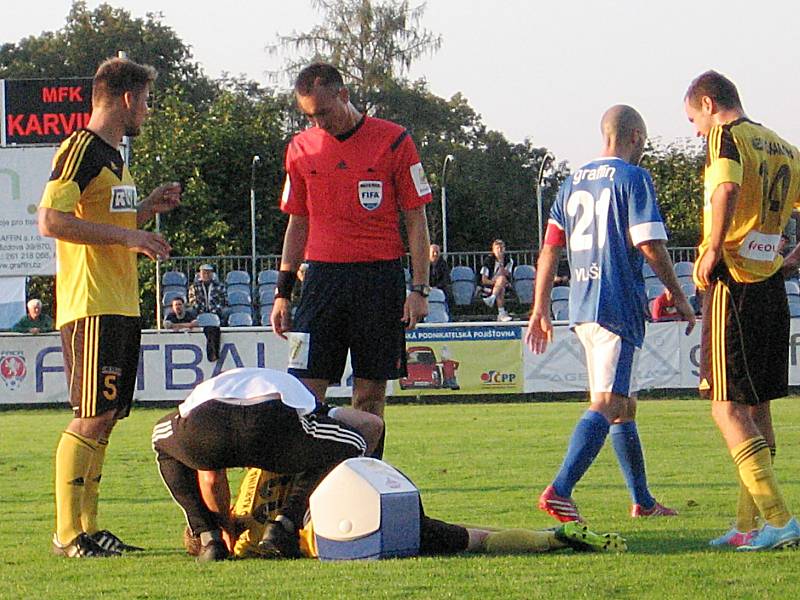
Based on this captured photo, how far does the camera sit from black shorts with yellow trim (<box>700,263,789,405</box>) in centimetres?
659

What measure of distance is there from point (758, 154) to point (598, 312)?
1269 mm

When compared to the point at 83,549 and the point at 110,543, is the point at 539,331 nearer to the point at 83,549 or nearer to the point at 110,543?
the point at 110,543

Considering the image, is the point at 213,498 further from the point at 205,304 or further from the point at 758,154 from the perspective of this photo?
the point at 205,304

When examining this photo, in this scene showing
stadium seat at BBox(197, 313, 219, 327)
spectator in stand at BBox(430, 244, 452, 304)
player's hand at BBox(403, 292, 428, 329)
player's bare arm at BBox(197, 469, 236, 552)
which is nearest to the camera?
player's bare arm at BBox(197, 469, 236, 552)

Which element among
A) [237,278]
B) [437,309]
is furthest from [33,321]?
[437,309]

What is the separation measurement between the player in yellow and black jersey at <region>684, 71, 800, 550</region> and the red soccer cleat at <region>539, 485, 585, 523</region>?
0.78m

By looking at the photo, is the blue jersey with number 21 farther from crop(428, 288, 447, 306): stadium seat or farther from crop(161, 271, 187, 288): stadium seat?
crop(161, 271, 187, 288): stadium seat

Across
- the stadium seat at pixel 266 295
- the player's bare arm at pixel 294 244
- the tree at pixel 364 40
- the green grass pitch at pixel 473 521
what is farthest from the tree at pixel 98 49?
the player's bare arm at pixel 294 244

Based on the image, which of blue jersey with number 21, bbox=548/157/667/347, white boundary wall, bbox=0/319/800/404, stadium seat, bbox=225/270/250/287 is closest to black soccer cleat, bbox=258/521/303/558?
blue jersey with number 21, bbox=548/157/667/347

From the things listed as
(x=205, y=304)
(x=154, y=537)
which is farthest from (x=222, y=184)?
(x=154, y=537)

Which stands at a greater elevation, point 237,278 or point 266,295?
point 237,278

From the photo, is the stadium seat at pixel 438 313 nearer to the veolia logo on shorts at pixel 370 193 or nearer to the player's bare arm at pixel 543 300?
the player's bare arm at pixel 543 300

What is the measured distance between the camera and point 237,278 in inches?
1061

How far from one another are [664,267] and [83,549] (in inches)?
123
